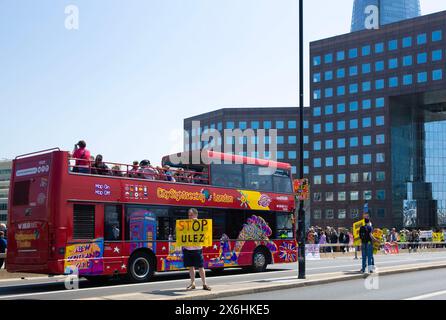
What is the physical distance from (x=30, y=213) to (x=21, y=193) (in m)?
0.84

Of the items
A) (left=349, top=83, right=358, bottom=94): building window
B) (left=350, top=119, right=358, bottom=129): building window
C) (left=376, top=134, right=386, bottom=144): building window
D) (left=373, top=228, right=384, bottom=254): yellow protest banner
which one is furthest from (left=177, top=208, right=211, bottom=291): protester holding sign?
(left=349, top=83, right=358, bottom=94): building window

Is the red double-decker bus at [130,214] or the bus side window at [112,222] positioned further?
the bus side window at [112,222]

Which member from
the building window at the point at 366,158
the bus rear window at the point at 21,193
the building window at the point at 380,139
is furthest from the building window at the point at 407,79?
the bus rear window at the point at 21,193

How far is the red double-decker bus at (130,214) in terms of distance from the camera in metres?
16.4

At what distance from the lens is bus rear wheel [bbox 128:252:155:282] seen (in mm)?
17984

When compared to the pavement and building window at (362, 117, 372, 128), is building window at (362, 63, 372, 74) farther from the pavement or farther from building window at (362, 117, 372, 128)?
the pavement

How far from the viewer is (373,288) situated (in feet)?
51.1

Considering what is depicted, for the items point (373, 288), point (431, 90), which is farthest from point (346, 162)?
point (373, 288)

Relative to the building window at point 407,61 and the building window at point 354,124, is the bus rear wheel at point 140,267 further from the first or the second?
the building window at point 354,124

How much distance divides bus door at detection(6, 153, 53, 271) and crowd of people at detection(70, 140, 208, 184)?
0.83m

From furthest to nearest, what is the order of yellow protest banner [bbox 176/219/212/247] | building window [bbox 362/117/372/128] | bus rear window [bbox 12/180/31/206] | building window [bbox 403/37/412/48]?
1. building window [bbox 362/117/372/128]
2. building window [bbox 403/37/412/48]
3. bus rear window [bbox 12/180/31/206]
4. yellow protest banner [bbox 176/219/212/247]

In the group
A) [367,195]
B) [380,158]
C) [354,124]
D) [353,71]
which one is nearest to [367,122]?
[354,124]

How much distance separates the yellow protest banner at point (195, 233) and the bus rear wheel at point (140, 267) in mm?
4306
